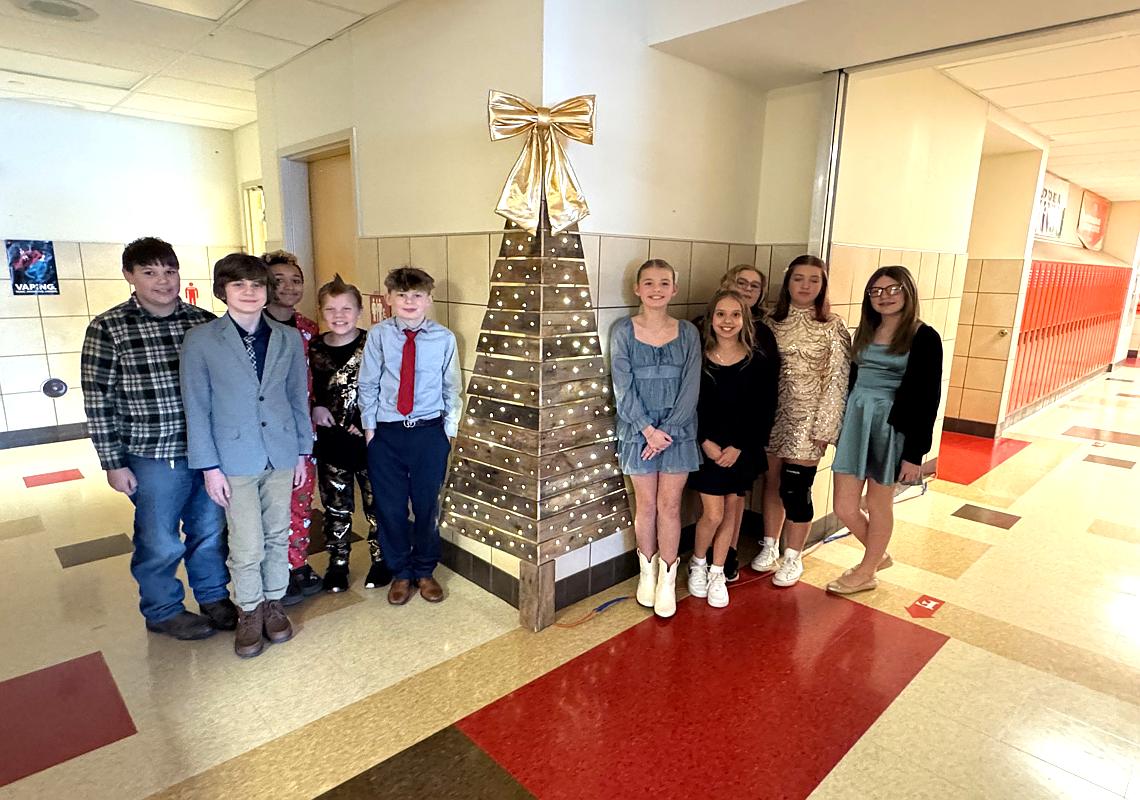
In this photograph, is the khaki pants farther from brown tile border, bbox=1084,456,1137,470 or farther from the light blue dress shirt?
brown tile border, bbox=1084,456,1137,470

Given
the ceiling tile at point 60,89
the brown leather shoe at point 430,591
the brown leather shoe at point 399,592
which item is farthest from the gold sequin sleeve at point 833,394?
the ceiling tile at point 60,89

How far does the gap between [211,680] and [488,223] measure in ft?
5.89

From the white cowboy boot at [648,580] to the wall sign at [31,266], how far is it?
4.65 m

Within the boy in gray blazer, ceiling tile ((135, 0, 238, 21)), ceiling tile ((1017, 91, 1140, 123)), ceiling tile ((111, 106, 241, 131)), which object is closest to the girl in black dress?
the boy in gray blazer

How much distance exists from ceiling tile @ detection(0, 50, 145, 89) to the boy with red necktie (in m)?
2.75

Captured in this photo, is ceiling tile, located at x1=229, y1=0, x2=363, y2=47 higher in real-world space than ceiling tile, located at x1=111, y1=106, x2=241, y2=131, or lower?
higher

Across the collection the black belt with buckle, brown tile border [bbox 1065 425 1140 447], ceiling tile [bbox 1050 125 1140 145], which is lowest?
brown tile border [bbox 1065 425 1140 447]

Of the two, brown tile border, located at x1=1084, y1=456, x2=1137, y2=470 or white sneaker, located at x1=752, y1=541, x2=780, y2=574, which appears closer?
white sneaker, located at x1=752, y1=541, x2=780, y2=574

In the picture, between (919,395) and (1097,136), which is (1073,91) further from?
(919,395)

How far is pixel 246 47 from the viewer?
330 cm

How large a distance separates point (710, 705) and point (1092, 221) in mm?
8830

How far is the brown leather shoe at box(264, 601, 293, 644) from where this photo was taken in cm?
224

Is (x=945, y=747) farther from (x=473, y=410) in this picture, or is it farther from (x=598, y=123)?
(x=598, y=123)

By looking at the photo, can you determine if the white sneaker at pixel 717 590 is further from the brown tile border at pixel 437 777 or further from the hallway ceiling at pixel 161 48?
the hallway ceiling at pixel 161 48
